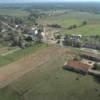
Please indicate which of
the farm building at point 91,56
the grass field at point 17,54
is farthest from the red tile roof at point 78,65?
the grass field at point 17,54

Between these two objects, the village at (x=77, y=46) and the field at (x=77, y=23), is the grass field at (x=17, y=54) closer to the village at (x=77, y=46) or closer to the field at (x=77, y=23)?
the village at (x=77, y=46)

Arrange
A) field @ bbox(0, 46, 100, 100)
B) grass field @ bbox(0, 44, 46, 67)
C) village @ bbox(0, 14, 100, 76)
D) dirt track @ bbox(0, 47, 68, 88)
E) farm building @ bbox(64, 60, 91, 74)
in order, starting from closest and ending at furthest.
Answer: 1. field @ bbox(0, 46, 100, 100)
2. dirt track @ bbox(0, 47, 68, 88)
3. farm building @ bbox(64, 60, 91, 74)
4. village @ bbox(0, 14, 100, 76)
5. grass field @ bbox(0, 44, 46, 67)

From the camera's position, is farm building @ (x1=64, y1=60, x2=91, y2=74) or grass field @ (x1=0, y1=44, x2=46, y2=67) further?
grass field @ (x1=0, y1=44, x2=46, y2=67)

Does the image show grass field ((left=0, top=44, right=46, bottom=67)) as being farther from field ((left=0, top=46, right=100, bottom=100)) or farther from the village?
the village

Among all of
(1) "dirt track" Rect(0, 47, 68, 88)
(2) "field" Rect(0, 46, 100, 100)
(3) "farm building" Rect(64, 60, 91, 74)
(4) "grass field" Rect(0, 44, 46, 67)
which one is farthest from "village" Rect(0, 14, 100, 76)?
(1) "dirt track" Rect(0, 47, 68, 88)

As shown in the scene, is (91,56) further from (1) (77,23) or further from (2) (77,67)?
(1) (77,23)

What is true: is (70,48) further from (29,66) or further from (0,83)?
(0,83)

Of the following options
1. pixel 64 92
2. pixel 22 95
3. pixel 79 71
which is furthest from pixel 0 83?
pixel 79 71

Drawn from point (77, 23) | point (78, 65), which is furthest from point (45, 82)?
point (77, 23)
